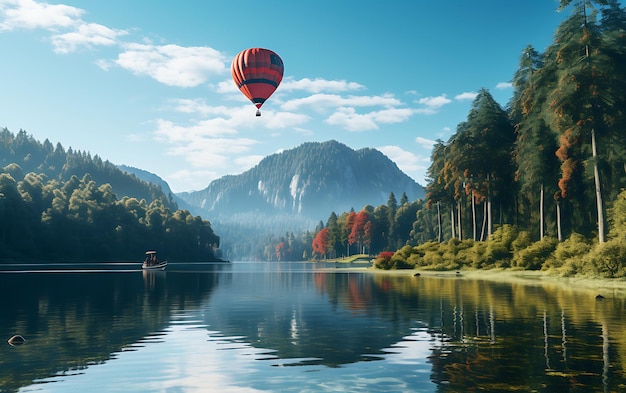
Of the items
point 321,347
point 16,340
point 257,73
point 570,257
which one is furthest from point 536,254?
point 16,340

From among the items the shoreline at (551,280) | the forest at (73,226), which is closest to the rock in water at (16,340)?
the shoreline at (551,280)

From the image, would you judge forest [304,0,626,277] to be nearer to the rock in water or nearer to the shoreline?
the shoreline

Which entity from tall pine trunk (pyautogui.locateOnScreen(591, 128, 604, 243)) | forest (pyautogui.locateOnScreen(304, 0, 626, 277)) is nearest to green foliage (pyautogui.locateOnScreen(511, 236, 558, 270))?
forest (pyautogui.locateOnScreen(304, 0, 626, 277))

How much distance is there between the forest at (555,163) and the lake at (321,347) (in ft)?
82.9

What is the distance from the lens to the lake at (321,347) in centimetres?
1304

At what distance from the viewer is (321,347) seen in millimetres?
18219

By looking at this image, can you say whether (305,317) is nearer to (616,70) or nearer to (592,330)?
(592,330)

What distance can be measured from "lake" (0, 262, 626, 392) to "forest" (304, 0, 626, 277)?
25.3 m

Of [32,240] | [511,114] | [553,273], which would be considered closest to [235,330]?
[553,273]

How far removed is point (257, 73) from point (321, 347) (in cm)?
5283

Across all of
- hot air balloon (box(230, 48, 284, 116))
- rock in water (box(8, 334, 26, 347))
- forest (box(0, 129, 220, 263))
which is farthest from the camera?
forest (box(0, 129, 220, 263))

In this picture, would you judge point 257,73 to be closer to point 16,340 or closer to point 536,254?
point 536,254

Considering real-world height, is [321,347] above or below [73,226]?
below

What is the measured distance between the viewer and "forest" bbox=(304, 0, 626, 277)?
53.1 m
